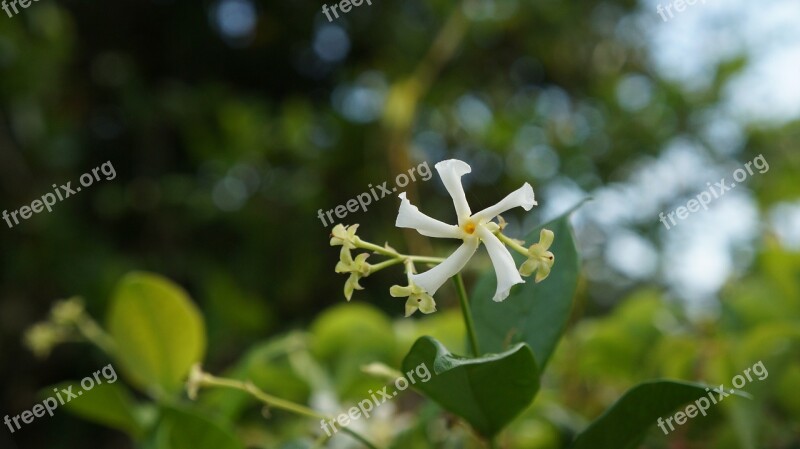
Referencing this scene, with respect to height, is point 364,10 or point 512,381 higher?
point 364,10

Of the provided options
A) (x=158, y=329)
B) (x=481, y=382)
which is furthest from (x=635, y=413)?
(x=158, y=329)

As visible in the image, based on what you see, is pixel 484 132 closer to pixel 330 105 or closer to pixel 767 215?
pixel 330 105

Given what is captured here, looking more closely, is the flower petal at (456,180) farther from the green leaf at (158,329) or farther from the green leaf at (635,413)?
the green leaf at (158,329)

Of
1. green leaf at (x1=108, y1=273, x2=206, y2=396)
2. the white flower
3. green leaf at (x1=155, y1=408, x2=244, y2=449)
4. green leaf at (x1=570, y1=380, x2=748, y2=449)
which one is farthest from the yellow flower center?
green leaf at (x1=108, y1=273, x2=206, y2=396)

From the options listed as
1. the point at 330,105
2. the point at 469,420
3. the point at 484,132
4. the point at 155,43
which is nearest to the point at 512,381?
the point at 469,420

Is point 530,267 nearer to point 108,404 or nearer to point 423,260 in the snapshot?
point 423,260

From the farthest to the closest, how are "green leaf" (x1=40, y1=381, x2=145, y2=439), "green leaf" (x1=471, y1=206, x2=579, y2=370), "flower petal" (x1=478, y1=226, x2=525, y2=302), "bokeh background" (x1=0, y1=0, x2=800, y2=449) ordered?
1. "bokeh background" (x1=0, y1=0, x2=800, y2=449)
2. "green leaf" (x1=40, y1=381, x2=145, y2=439)
3. "green leaf" (x1=471, y1=206, x2=579, y2=370)
4. "flower petal" (x1=478, y1=226, x2=525, y2=302)

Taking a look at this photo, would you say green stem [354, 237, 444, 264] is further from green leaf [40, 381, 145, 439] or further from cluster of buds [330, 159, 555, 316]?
green leaf [40, 381, 145, 439]
